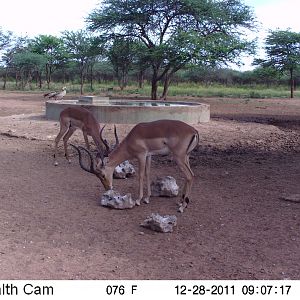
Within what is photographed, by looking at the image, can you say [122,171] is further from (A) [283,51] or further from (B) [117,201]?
(A) [283,51]

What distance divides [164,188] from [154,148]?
611 millimetres

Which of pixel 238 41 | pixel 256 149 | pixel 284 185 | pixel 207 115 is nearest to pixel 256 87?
pixel 238 41

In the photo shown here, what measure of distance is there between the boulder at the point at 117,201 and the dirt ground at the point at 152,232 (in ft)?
0.30

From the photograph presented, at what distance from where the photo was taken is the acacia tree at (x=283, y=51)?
36.5m

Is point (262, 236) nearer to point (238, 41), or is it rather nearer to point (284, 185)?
point (284, 185)

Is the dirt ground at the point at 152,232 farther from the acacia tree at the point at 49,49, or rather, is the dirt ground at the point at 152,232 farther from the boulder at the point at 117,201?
the acacia tree at the point at 49,49

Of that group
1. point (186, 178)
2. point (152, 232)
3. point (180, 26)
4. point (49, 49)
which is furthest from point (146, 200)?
point (49, 49)

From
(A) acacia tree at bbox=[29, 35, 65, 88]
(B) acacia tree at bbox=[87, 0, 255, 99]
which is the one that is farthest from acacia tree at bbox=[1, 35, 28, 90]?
(B) acacia tree at bbox=[87, 0, 255, 99]

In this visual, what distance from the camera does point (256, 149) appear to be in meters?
10.4

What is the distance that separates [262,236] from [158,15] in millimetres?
23706

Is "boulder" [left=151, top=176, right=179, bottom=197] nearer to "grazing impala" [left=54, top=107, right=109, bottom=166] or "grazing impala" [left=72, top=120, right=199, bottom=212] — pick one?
"grazing impala" [left=72, top=120, right=199, bottom=212]

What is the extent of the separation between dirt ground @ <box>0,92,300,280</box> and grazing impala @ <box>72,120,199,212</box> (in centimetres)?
35

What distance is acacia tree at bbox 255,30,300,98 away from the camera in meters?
36.5

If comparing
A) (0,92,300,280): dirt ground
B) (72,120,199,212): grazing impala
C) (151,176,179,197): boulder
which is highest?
(72,120,199,212): grazing impala
